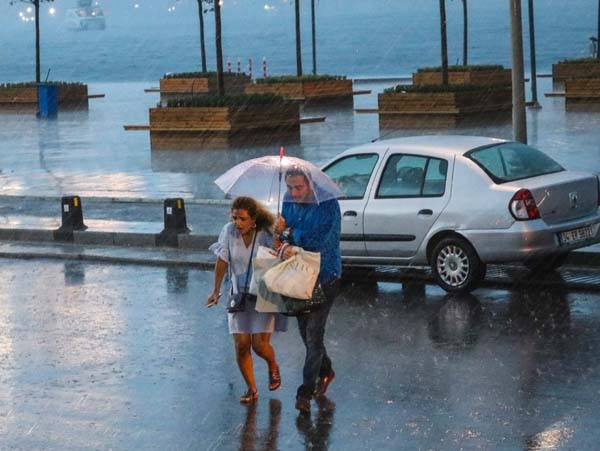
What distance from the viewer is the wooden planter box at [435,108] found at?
35.9 meters

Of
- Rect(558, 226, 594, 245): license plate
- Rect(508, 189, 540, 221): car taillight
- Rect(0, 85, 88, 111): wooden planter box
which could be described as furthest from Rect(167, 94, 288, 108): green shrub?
Rect(508, 189, 540, 221): car taillight

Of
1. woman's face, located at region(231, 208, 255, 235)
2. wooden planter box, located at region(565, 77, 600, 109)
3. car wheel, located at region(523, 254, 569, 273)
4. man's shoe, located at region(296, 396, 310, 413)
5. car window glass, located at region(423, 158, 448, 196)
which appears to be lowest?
man's shoe, located at region(296, 396, 310, 413)

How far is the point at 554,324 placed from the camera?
1166 centimetres

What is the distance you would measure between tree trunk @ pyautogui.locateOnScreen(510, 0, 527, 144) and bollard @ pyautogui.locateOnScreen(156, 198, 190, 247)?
402 cm

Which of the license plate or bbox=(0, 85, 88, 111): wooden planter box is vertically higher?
bbox=(0, 85, 88, 111): wooden planter box

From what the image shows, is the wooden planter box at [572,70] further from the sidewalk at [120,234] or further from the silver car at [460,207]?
the silver car at [460,207]

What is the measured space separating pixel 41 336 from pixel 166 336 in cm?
102

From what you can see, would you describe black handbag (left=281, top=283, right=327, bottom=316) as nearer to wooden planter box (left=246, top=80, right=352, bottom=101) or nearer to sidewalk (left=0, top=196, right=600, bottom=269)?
sidewalk (left=0, top=196, right=600, bottom=269)

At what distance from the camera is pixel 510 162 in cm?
1347

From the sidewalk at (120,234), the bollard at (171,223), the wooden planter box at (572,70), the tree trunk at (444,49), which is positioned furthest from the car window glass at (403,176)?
the wooden planter box at (572,70)

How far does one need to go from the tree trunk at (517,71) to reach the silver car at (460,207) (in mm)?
3679

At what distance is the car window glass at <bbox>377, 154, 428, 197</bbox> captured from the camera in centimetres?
1355

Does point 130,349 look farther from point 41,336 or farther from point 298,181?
point 298,181

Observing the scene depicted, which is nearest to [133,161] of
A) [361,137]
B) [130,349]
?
[361,137]
